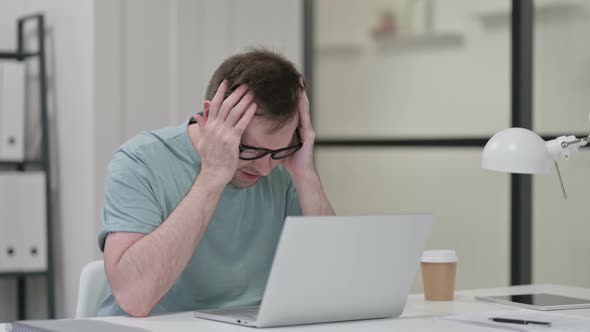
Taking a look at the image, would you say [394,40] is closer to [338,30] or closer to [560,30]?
[338,30]

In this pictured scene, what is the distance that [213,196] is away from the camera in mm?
1900

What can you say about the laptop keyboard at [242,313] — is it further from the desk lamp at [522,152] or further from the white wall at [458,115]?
the white wall at [458,115]

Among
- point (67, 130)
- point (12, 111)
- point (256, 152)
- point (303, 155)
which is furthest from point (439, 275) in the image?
point (12, 111)

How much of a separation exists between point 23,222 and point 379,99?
4.30 feet

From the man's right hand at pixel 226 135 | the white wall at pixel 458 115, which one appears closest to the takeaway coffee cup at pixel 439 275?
the man's right hand at pixel 226 135

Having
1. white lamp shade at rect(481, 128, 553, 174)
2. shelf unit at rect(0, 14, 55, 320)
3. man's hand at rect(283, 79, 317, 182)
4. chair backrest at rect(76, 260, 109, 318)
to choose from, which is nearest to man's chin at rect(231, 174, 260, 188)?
man's hand at rect(283, 79, 317, 182)

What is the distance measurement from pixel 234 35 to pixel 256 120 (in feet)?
5.42

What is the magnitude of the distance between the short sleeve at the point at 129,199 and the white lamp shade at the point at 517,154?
64cm

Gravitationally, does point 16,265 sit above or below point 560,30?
below

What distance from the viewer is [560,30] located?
9.62ft

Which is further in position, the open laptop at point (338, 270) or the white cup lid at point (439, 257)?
the white cup lid at point (439, 257)

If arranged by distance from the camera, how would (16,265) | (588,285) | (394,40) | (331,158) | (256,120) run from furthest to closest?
(331,158) < (394,40) < (16,265) < (588,285) < (256,120)

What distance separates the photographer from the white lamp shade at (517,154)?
5.78 ft

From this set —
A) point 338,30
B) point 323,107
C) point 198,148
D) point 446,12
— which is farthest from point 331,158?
point 198,148
